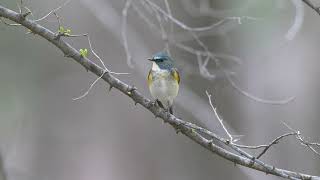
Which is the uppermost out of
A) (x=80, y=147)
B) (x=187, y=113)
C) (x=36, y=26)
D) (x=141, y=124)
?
(x=80, y=147)

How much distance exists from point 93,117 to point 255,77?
8.81 ft

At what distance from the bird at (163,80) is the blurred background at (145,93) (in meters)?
1.49

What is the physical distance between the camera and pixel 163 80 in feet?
17.4

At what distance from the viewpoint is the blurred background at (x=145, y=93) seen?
753 centimetres

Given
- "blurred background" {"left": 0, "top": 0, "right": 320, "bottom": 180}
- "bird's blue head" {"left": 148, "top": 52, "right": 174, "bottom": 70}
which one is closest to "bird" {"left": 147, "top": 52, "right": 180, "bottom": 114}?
"bird's blue head" {"left": 148, "top": 52, "right": 174, "bottom": 70}

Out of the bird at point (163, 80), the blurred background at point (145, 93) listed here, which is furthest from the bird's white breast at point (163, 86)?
the blurred background at point (145, 93)

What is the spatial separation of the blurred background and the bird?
149 cm

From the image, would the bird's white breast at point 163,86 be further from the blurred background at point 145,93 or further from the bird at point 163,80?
the blurred background at point 145,93

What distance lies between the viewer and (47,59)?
11031 millimetres

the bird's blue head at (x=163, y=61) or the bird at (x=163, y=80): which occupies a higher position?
the bird's blue head at (x=163, y=61)

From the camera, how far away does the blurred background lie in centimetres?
753

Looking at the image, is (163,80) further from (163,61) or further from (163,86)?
(163,61)

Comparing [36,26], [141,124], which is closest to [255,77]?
[141,124]

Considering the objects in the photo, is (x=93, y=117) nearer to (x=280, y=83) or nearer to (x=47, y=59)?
(x=47, y=59)
